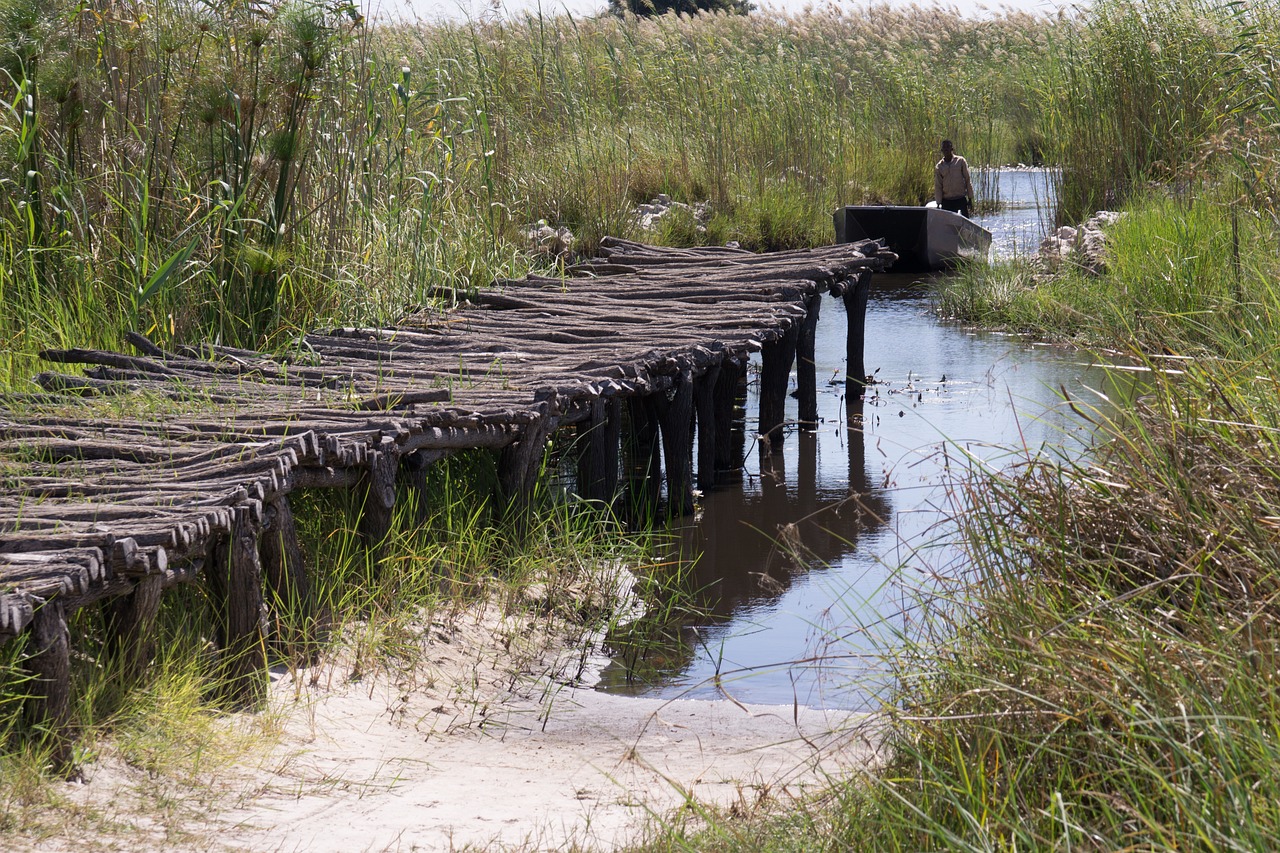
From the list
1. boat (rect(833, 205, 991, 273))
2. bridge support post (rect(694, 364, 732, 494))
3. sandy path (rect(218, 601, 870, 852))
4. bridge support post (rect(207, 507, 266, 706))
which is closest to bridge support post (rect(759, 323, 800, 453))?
bridge support post (rect(694, 364, 732, 494))

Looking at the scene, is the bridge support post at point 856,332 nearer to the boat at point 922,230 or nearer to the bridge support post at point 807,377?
the bridge support post at point 807,377

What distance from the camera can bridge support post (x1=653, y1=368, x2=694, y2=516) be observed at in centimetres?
725

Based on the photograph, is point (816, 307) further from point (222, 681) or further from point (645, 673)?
point (222, 681)

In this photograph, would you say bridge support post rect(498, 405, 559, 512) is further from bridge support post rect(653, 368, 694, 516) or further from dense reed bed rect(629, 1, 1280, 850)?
dense reed bed rect(629, 1, 1280, 850)

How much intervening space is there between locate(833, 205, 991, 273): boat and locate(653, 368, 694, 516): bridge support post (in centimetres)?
661

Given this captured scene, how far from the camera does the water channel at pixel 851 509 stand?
4.66 meters

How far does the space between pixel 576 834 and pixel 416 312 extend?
4.55 m

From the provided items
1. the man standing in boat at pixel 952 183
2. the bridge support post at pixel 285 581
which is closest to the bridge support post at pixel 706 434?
the bridge support post at pixel 285 581

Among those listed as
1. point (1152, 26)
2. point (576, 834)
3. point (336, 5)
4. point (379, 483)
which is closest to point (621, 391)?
point (379, 483)

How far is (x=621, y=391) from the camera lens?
6324 mm

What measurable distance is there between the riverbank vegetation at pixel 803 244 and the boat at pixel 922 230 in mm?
865

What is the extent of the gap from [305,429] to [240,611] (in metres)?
0.83

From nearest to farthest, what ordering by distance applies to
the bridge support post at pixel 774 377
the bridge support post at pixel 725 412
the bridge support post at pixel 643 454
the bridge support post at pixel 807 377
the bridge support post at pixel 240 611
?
the bridge support post at pixel 240 611
the bridge support post at pixel 643 454
the bridge support post at pixel 725 412
the bridge support post at pixel 774 377
the bridge support post at pixel 807 377

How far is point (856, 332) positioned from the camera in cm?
1045
